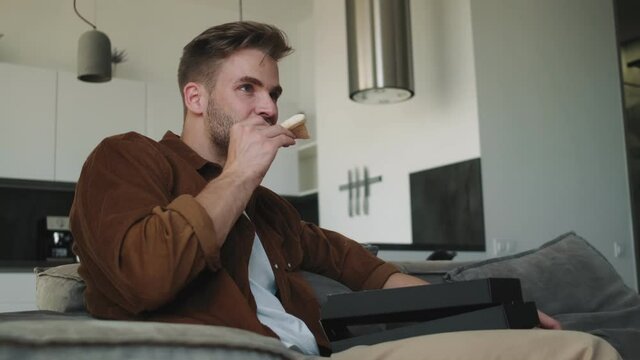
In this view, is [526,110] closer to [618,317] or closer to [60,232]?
[618,317]

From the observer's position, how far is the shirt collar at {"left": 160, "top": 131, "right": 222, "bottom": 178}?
56.5 inches

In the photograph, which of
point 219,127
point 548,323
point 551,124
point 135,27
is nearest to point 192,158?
point 219,127

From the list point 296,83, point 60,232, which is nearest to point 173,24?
point 296,83

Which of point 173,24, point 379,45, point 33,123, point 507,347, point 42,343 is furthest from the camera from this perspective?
point 173,24

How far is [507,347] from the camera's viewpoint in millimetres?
850

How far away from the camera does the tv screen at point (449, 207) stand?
12.7ft

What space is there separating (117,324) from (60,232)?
4571mm

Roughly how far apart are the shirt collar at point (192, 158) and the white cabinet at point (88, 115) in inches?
144

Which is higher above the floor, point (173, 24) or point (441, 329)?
point (173, 24)

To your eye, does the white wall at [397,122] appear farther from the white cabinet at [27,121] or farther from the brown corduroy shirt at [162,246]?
the brown corduroy shirt at [162,246]

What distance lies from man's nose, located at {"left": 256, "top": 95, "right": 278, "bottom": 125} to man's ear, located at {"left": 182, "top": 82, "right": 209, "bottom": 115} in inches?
4.7

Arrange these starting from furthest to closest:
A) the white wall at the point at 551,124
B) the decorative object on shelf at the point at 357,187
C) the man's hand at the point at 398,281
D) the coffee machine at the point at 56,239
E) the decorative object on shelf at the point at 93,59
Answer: the coffee machine at the point at 56,239 → the decorative object on shelf at the point at 357,187 → the decorative object on shelf at the point at 93,59 → the white wall at the point at 551,124 → the man's hand at the point at 398,281

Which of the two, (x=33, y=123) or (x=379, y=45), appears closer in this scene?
(x=379, y=45)

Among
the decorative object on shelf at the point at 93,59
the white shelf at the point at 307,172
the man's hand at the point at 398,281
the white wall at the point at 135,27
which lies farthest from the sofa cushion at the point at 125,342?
the white shelf at the point at 307,172
